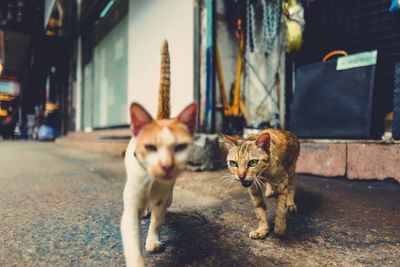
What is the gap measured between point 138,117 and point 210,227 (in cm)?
94

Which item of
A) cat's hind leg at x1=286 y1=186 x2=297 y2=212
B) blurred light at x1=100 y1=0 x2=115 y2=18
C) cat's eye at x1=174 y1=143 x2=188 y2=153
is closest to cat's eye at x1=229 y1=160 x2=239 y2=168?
cat's eye at x1=174 y1=143 x2=188 y2=153

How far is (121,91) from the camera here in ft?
20.3

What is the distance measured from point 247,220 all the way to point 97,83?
7.14 metres

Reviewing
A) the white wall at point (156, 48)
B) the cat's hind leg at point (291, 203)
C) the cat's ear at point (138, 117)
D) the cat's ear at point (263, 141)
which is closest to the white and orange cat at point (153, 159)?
the cat's ear at point (138, 117)

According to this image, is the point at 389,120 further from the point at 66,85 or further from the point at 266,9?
the point at 66,85

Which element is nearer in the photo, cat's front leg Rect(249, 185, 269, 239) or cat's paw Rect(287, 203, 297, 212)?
cat's front leg Rect(249, 185, 269, 239)

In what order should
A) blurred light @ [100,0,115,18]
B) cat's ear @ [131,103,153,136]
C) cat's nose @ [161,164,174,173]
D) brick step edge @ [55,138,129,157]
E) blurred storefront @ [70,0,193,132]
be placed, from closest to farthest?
1. cat's nose @ [161,164,174,173]
2. cat's ear @ [131,103,153,136]
3. blurred storefront @ [70,0,193,132]
4. brick step edge @ [55,138,129,157]
5. blurred light @ [100,0,115,18]

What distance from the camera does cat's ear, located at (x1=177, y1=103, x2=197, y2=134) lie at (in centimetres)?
104

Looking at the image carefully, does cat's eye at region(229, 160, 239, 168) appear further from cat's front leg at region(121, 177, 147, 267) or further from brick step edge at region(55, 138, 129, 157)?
brick step edge at region(55, 138, 129, 157)

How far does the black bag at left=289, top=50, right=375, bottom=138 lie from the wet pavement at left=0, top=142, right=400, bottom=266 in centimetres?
56

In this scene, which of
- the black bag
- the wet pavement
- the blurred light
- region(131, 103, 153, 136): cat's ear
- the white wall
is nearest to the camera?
region(131, 103, 153, 136): cat's ear

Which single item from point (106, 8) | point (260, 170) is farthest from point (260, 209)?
point (106, 8)

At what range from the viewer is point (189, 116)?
3.44ft

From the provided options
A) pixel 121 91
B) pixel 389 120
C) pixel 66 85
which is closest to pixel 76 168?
pixel 121 91
